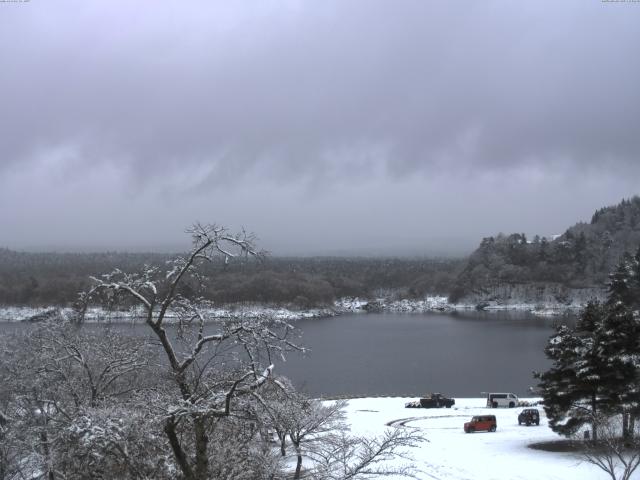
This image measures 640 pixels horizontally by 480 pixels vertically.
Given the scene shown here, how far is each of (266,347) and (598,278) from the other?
393 feet

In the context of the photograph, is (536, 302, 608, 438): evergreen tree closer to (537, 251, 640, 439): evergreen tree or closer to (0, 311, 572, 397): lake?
(537, 251, 640, 439): evergreen tree

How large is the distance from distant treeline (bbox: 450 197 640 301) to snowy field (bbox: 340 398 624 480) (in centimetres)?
9355

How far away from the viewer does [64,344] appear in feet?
33.7

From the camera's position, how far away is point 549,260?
394 feet

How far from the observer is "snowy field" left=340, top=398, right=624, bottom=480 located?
47.5ft

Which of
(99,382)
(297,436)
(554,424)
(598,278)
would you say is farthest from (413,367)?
(598,278)

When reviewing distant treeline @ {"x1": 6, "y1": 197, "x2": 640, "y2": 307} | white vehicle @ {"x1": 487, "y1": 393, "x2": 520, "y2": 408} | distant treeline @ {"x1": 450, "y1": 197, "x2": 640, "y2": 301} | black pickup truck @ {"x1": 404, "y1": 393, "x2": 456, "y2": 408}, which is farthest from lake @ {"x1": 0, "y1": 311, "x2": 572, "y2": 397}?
distant treeline @ {"x1": 450, "y1": 197, "x2": 640, "y2": 301}

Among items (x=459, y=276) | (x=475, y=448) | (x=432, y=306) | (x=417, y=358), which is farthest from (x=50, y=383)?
(x=459, y=276)

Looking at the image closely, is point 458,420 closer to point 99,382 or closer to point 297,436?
point 297,436

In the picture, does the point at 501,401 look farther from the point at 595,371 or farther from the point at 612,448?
the point at 612,448

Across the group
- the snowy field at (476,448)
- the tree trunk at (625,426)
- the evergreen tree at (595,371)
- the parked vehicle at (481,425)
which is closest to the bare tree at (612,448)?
the tree trunk at (625,426)

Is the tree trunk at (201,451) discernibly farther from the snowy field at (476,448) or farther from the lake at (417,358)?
the lake at (417,358)

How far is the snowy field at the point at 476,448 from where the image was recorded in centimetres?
1448

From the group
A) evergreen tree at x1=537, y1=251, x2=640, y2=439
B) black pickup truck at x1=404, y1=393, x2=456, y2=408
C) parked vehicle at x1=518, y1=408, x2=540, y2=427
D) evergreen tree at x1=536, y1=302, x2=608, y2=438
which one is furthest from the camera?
black pickup truck at x1=404, y1=393, x2=456, y2=408
